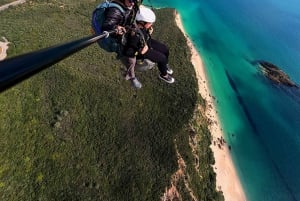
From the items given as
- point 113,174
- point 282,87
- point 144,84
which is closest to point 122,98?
point 144,84

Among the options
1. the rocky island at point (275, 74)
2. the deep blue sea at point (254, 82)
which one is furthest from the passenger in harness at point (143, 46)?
the rocky island at point (275, 74)

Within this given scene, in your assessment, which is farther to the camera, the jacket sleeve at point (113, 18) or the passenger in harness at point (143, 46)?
the passenger in harness at point (143, 46)

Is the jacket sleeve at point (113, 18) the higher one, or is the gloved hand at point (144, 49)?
the jacket sleeve at point (113, 18)

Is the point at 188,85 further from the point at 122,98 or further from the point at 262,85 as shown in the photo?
the point at 262,85

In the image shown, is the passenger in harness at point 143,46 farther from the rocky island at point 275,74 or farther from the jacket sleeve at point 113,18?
the rocky island at point 275,74

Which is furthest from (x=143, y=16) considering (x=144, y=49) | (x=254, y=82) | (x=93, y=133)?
(x=254, y=82)

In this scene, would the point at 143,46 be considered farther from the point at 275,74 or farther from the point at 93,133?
the point at 275,74
